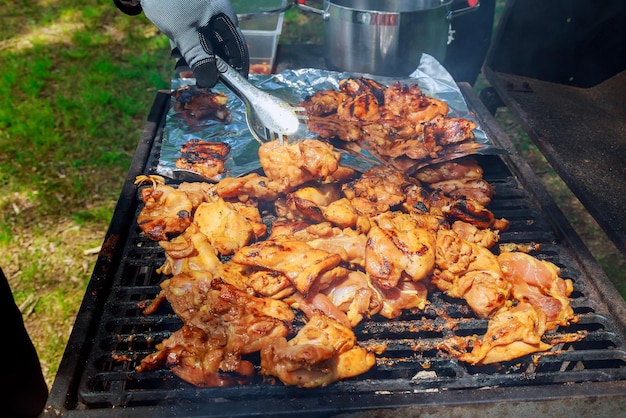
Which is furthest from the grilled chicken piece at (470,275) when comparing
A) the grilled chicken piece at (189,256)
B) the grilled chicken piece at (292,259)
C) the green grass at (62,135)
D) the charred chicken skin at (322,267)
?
the green grass at (62,135)

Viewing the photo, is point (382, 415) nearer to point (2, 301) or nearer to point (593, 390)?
point (593, 390)

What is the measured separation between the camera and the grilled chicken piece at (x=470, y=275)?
7.52ft

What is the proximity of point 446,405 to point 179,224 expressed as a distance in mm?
1672

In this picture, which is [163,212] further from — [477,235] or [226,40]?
[477,235]

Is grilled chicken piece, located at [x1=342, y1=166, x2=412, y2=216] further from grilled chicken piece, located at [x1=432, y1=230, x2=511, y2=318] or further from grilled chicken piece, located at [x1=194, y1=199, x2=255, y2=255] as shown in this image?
grilled chicken piece, located at [x1=194, y1=199, x2=255, y2=255]

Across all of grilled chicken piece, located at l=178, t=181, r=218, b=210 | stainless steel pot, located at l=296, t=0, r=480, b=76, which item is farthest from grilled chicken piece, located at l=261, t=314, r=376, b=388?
stainless steel pot, located at l=296, t=0, r=480, b=76

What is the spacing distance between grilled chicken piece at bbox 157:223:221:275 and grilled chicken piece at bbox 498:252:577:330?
59.7 inches

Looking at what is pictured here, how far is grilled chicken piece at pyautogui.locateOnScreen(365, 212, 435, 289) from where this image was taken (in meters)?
2.32

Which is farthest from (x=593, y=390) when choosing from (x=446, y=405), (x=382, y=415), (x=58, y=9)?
(x=58, y=9)

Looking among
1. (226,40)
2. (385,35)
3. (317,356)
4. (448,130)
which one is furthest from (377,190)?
(226,40)

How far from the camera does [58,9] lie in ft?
28.1

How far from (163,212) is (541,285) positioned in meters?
2.06

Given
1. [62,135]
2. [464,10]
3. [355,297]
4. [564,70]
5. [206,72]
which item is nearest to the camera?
[355,297]

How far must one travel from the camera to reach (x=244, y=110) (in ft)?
12.5
